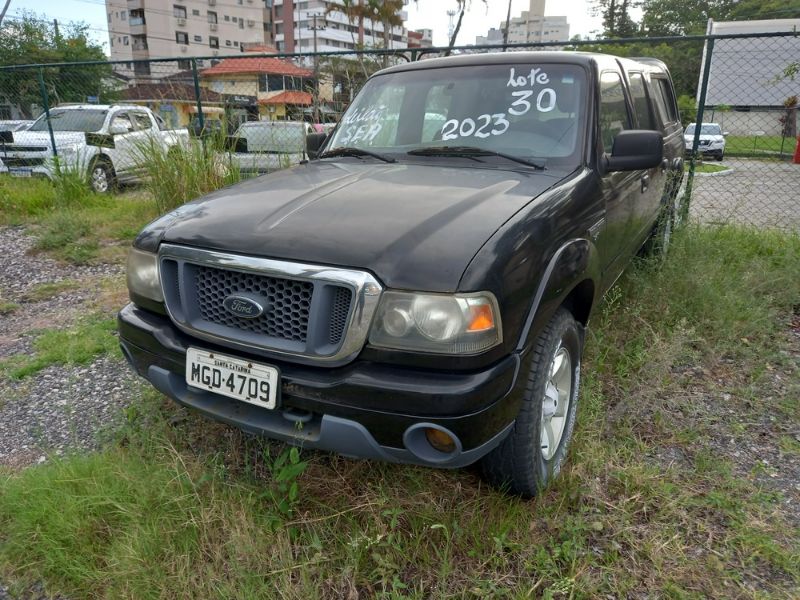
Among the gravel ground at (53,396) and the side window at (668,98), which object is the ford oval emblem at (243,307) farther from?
the side window at (668,98)

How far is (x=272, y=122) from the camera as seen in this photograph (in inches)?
227

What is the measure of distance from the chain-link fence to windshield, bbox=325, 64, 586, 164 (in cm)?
227

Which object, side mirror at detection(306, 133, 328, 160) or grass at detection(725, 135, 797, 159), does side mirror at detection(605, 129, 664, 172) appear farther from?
grass at detection(725, 135, 797, 159)

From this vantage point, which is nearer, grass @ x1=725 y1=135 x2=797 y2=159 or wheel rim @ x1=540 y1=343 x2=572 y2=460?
wheel rim @ x1=540 y1=343 x2=572 y2=460

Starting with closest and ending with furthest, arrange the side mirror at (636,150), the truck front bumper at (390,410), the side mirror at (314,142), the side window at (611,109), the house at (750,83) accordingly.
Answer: the truck front bumper at (390,410) → the side mirror at (636,150) → the side window at (611,109) → the side mirror at (314,142) → the house at (750,83)

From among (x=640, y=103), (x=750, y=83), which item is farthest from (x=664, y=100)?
(x=750, y=83)

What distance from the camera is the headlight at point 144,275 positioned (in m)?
2.12

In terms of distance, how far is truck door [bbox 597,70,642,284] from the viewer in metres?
2.70

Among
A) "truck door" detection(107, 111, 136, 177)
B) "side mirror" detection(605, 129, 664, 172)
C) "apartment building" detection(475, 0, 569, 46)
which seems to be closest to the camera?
"side mirror" detection(605, 129, 664, 172)

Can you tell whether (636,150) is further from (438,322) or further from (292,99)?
(292,99)

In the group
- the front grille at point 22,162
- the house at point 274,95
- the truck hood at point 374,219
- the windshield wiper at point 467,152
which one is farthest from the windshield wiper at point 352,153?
the front grille at point 22,162

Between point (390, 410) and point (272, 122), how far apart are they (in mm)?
4799

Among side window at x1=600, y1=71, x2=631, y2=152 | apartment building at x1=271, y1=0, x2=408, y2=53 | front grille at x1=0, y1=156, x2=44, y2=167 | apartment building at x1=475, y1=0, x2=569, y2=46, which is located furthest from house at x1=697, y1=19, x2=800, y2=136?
apartment building at x1=271, y1=0, x2=408, y2=53

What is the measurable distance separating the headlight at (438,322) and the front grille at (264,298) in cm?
14
